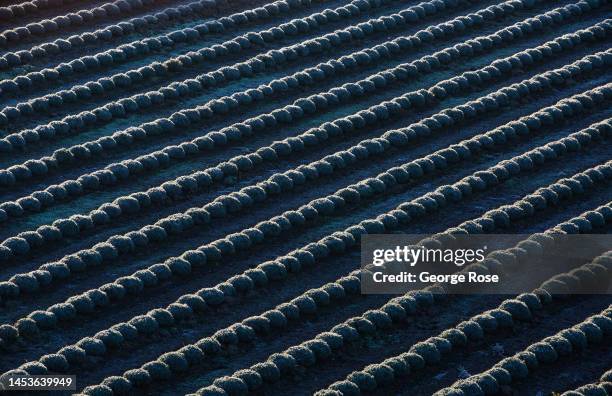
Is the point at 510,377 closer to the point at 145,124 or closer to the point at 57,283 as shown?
the point at 57,283

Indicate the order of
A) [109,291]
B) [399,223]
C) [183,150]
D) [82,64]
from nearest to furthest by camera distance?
[109,291], [399,223], [183,150], [82,64]

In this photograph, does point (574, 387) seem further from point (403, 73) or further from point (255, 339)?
point (403, 73)

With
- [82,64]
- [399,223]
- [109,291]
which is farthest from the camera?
[82,64]

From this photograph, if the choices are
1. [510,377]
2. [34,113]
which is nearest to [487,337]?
[510,377]

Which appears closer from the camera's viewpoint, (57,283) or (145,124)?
(57,283)

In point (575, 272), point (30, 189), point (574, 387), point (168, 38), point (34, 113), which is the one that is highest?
point (168, 38)

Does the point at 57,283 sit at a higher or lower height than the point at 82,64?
lower
